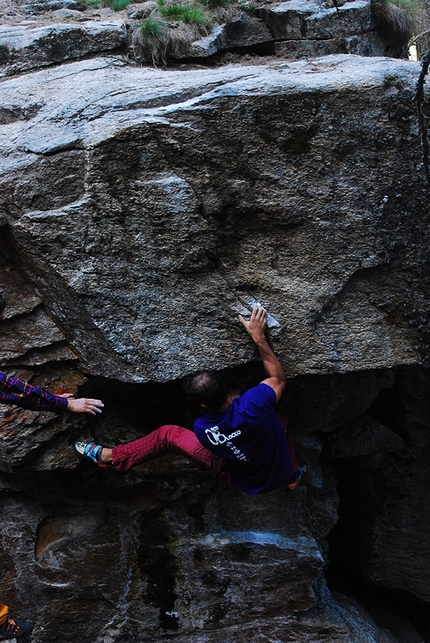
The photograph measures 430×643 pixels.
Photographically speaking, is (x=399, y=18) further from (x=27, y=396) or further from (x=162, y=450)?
(x=27, y=396)

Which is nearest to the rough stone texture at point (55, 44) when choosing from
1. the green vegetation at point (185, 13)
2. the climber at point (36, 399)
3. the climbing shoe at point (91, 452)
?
the green vegetation at point (185, 13)

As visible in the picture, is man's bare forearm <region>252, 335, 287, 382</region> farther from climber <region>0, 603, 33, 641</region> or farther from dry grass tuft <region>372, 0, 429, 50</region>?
dry grass tuft <region>372, 0, 429, 50</region>

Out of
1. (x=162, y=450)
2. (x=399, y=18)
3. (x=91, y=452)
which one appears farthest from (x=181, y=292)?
(x=399, y=18)

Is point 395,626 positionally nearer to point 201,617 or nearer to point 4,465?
point 201,617

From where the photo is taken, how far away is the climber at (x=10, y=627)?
405cm

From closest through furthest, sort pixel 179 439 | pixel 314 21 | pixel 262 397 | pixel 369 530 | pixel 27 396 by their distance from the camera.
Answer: pixel 262 397 < pixel 27 396 < pixel 179 439 < pixel 314 21 < pixel 369 530

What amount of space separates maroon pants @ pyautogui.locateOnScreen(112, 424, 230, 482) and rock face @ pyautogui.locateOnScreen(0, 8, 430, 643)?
1.22ft

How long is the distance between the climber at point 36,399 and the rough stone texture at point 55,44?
248 centimetres

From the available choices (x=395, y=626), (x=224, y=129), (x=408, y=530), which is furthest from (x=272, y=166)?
(x=395, y=626)

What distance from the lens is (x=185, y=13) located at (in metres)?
5.27

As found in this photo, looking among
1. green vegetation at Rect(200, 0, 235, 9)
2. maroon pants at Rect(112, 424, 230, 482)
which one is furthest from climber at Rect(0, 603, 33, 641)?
green vegetation at Rect(200, 0, 235, 9)

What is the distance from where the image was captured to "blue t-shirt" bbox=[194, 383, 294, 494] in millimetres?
3604

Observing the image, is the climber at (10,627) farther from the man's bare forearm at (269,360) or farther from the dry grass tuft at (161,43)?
the dry grass tuft at (161,43)

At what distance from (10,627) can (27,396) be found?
1.81m
